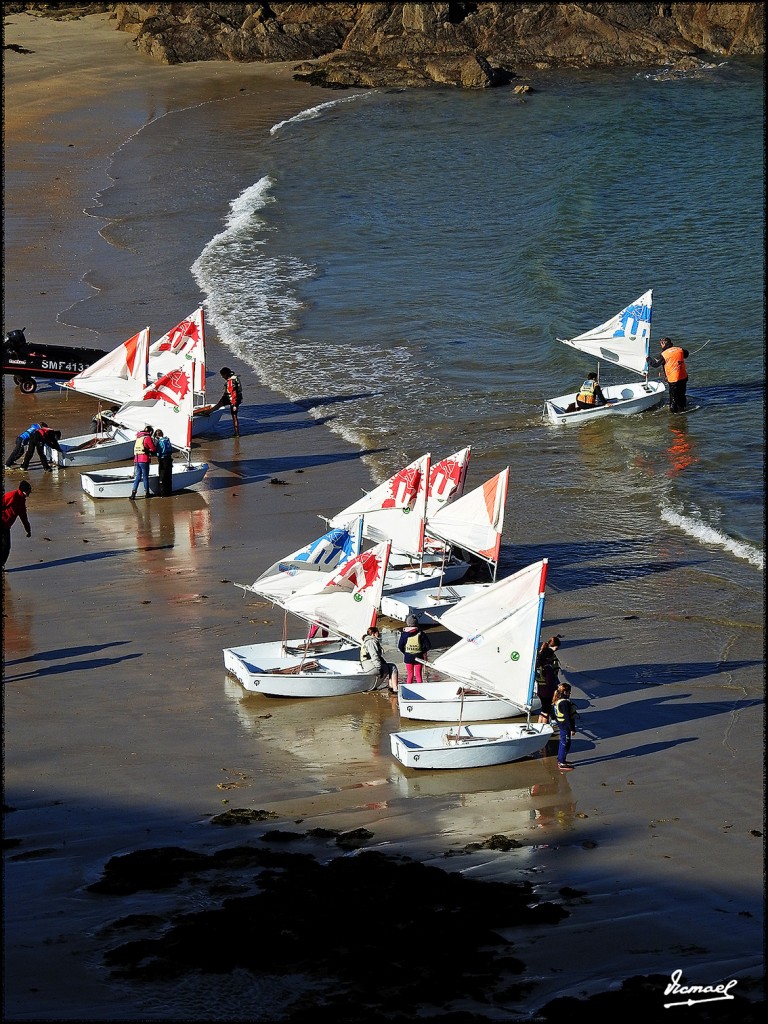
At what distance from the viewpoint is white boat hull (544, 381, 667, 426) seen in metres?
29.1

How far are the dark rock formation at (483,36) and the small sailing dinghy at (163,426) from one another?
52.5 metres

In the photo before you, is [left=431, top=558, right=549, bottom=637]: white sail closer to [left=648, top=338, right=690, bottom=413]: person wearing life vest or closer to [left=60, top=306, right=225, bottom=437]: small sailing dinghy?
[left=60, top=306, right=225, bottom=437]: small sailing dinghy

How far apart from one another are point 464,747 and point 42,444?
13.8 m

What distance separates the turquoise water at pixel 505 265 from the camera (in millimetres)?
26734

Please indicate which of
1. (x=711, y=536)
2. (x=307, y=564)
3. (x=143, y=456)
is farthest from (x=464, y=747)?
(x=143, y=456)

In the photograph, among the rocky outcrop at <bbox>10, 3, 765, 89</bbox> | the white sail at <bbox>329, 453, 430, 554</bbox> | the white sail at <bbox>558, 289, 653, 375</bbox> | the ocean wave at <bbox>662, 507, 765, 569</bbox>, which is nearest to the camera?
the white sail at <bbox>329, 453, 430, 554</bbox>

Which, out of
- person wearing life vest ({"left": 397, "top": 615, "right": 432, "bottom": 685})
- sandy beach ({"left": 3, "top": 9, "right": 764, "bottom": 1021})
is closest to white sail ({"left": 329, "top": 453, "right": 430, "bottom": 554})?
sandy beach ({"left": 3, "top": 9, "right": 764, "bottom": 1021})

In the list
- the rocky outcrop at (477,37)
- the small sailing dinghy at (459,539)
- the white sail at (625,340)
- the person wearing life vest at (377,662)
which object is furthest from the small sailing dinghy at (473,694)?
the rocky outcrop at (477,37)

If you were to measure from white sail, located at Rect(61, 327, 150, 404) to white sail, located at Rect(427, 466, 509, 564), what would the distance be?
943 cm

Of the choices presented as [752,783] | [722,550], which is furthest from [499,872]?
[722,550]

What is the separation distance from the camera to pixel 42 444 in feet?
86.3

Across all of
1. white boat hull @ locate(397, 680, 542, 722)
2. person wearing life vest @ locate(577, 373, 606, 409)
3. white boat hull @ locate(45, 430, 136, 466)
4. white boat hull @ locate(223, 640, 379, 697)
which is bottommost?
white boat hull @ locate(397, 680, 542, 722)

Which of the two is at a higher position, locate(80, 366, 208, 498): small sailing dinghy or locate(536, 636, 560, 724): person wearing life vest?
locate(80, 366, 208, 498): small sailing dinghy

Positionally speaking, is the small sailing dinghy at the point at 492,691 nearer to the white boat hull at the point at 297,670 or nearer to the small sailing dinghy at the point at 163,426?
the white boat hull at the point at 297,670
